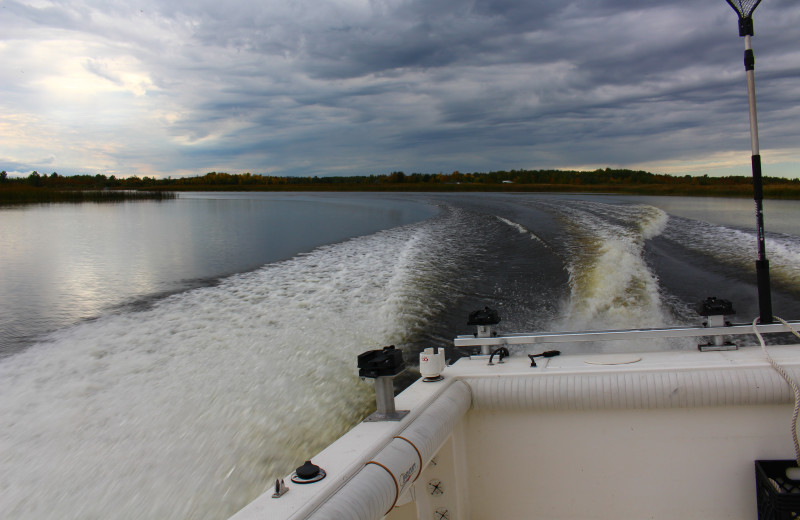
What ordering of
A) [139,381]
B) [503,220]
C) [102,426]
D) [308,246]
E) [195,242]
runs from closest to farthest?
[102,426] → [139,381] → [308,246] → [195,242] → [503,220]

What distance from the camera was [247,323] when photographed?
445cm

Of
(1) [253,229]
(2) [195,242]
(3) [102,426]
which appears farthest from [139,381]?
(1) [253,229]

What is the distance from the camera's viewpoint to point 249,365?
11.9ft

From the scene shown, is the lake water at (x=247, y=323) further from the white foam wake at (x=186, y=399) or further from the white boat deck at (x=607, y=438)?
the white boat deck at (x=607, y=438)

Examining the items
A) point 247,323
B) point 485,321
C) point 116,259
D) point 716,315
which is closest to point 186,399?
point 247,323

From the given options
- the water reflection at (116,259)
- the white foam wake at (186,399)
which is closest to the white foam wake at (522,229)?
the water reflection at (116,259)

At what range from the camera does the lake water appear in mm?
2414

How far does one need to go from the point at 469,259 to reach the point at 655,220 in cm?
582

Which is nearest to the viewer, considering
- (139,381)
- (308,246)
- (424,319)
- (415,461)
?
(415,461)

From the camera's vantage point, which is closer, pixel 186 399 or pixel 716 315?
pixel 716 315

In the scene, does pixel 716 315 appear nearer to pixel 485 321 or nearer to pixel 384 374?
pixel 485 321

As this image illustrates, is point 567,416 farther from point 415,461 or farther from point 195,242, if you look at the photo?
point 195,242

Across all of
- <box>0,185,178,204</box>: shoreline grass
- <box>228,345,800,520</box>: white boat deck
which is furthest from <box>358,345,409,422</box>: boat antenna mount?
<box>0,185,178,204</box>: shoreline grass

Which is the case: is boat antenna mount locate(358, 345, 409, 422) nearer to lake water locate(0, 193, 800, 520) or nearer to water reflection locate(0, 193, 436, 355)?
lake water locate(0, 193, 800, 520)
